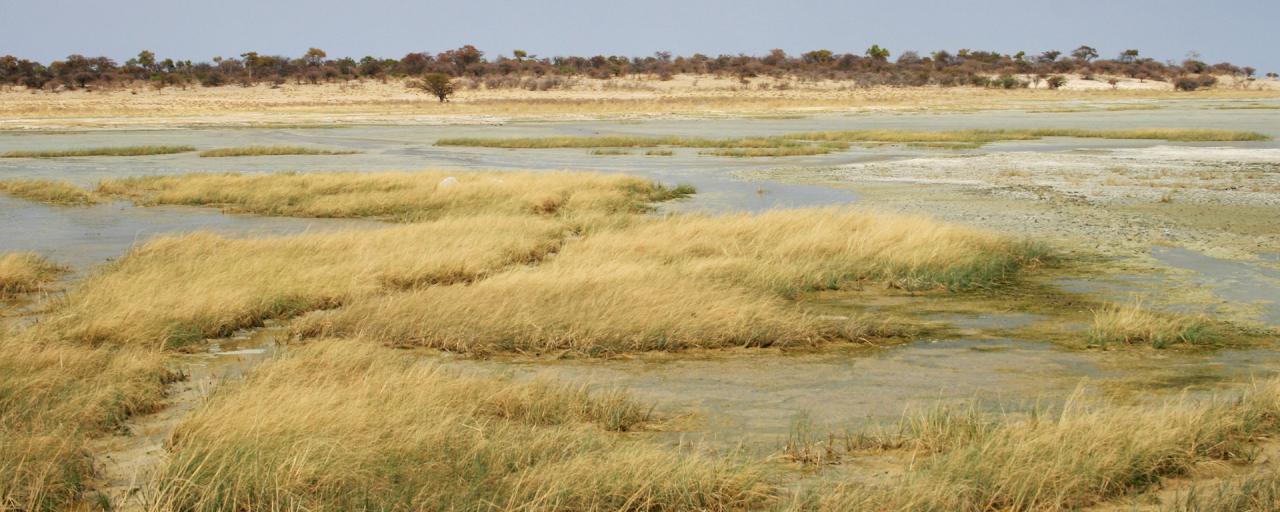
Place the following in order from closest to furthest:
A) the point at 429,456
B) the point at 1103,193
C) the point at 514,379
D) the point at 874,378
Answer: the point at 429,456, the point at 514,379, the point at 874,378, the point at 1103,193

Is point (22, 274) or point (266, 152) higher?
point (22, 274)

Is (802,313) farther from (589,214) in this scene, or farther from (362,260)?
(589,214)

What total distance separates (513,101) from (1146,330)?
73.5 metres

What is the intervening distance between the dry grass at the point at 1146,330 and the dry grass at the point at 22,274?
11745mm

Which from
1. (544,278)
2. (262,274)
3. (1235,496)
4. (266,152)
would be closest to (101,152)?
(266,152)

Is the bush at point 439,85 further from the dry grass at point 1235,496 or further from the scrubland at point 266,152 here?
the dry grass at point 1235,496

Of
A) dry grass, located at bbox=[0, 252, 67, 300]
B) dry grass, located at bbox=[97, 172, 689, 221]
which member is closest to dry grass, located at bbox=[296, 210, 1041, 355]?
dry grass, located at bbox=[0, 252, 67, 300]

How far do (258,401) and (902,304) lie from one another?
761 centimetres

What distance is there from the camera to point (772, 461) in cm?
694

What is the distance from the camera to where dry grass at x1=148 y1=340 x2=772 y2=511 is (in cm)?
603

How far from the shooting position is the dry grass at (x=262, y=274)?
34.5 ft

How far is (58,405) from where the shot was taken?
7684 millimetres

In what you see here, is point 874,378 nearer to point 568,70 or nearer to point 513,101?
point 513,101

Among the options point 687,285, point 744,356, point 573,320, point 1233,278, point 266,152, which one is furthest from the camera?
point 266,152
